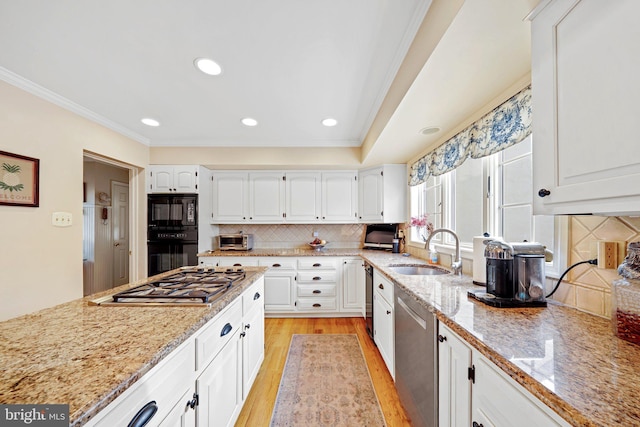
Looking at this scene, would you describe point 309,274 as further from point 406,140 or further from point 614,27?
point 614,27

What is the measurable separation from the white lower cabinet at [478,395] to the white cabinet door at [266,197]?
290 cm

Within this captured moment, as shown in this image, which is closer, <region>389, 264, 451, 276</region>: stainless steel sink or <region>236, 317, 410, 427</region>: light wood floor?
<region>236, 317, 410, 427</region>: light wood floor

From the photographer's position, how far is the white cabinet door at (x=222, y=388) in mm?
1078

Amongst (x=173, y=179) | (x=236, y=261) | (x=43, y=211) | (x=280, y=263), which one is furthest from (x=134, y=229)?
(x=280, y=263)

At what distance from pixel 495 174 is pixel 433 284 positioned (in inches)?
37.8

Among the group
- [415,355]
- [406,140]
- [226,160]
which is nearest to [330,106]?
[406,140]

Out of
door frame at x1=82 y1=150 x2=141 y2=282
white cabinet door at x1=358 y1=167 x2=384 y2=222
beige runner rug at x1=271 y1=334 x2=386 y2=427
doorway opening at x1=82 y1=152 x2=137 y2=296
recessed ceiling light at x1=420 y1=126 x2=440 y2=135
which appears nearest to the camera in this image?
beige runner rug at x1=271 y1=334 x2=386 y2=427

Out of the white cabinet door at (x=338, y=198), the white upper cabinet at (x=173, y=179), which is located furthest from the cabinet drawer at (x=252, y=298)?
the white upper cabinet at (x=173, y=179)

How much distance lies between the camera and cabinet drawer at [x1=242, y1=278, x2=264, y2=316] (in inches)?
64.6

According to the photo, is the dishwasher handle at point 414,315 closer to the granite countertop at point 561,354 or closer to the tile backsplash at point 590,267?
the granite countertop at point 561,354

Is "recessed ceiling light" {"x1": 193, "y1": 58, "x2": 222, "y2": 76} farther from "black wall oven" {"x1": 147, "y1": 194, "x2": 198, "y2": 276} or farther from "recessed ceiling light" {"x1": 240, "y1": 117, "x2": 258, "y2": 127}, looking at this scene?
"black wall oven" {"x1": 147, "y1": 194, "x2": 198, "y2": 276}

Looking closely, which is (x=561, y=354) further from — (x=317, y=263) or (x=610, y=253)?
(x=317, y=263)

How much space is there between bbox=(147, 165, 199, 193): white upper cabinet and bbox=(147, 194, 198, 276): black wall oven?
5.8 inches

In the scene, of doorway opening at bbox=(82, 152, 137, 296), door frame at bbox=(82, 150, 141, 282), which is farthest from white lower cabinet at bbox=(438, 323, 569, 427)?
doorway opening at bbox=(82, 152, 137, 296)
